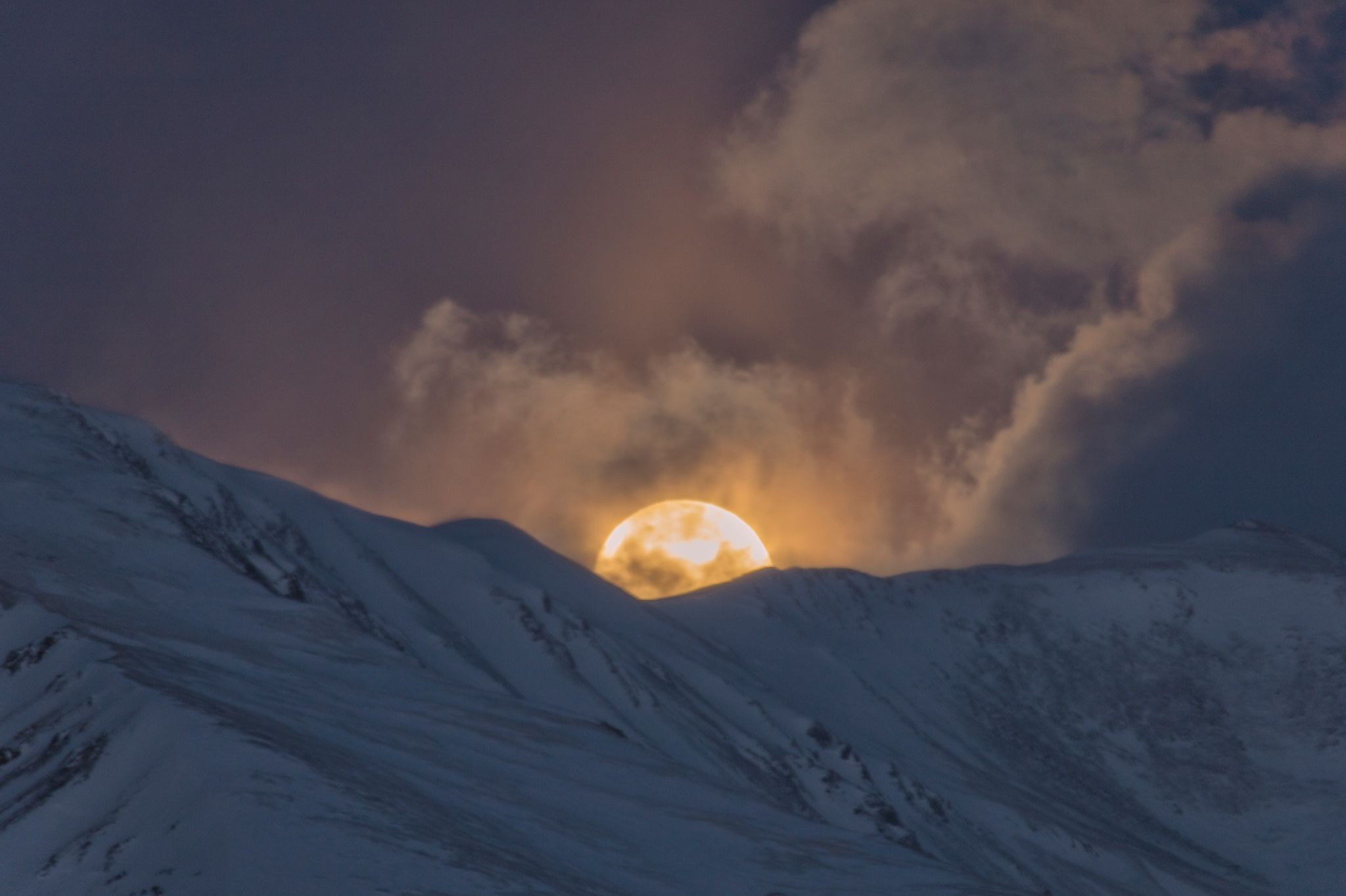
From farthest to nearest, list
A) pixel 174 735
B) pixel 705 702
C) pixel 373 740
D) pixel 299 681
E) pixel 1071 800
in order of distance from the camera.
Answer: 1. pixel 1071 800
2. pixel 705 702
3. pixel 299 681
4. pixel 373 740
5. pixel 174 735

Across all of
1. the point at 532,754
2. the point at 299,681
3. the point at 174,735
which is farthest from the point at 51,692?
the point at 532,754

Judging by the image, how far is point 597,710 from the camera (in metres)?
76.2

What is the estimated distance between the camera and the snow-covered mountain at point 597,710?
1040 inches

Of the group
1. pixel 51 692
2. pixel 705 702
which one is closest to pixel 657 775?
pixel 51 692

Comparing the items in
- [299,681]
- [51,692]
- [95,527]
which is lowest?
[51,692]

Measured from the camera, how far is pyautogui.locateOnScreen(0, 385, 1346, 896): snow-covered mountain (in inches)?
1040

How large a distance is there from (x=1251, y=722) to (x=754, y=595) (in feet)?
129

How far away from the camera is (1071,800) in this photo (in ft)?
355

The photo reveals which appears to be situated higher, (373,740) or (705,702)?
(705,702)

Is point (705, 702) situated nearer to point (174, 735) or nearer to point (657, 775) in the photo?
point (657, 775)

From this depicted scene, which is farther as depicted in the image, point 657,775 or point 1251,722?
point 1251,722

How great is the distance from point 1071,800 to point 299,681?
80057 mm

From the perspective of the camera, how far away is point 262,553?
66812mm

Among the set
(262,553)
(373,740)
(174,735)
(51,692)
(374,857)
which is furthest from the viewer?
(262,553)
